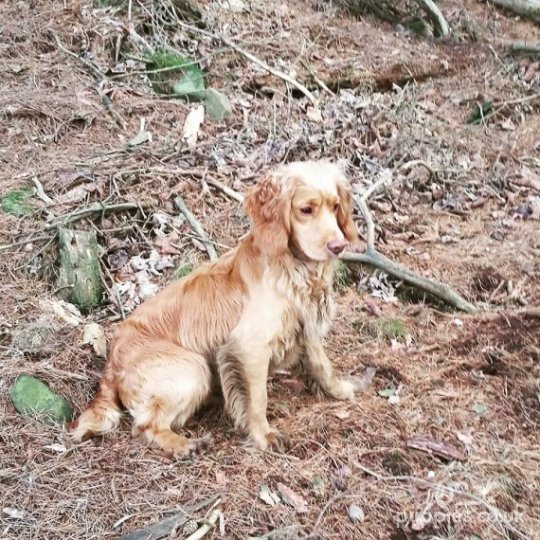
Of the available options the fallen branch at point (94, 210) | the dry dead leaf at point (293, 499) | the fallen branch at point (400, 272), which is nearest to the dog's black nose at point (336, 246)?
the dry dead leaf at point (293, 499)

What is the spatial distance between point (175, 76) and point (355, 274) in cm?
393

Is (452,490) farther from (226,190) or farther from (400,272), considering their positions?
(226,190)

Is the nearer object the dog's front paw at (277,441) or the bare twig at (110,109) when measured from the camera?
the dog's front paw at (277,441)

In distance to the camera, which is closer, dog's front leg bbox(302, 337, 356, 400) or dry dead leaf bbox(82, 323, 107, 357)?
dog's front leg bbox(302, 337, 356, 400)

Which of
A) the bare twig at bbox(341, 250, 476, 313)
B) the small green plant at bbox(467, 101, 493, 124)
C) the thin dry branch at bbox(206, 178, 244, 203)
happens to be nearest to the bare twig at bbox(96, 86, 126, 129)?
the thin dry branch at bbox(206, 178, 244, 203)

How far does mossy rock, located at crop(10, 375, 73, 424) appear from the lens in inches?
166

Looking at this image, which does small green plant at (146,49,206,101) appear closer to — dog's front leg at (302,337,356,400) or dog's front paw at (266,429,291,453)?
dog's front leg at (302,337,356,400)

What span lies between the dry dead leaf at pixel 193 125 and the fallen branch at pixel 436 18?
4.64 m

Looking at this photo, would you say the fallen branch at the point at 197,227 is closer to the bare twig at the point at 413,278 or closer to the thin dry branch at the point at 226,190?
the thin dry branch at the point at 226,190

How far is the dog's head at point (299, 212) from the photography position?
3947 millimetres

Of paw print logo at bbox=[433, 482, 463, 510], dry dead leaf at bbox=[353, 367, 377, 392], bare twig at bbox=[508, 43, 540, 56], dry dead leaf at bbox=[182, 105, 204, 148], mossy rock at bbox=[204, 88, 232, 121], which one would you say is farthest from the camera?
bare twig at bbox=[508, 43, 540, 56]

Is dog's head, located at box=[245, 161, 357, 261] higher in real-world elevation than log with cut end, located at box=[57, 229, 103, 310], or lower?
higher

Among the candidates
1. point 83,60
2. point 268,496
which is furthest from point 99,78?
point 268,496

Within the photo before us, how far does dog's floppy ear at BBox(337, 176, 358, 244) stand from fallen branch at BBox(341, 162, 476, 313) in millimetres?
1499
